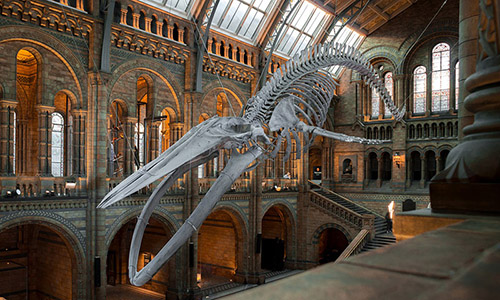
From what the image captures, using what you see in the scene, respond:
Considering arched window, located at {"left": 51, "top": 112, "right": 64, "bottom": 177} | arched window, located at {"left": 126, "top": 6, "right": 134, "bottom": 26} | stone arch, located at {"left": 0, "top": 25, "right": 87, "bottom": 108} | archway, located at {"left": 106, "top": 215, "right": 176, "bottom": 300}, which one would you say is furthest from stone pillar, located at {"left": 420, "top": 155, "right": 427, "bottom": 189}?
arched window, located at {"left": 51, "top": 112, "right": 64, "bottom": 177}

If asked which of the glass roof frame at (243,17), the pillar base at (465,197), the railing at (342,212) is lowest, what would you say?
the railing at (342,212)

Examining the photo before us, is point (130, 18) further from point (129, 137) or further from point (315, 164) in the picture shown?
point (315, 164)

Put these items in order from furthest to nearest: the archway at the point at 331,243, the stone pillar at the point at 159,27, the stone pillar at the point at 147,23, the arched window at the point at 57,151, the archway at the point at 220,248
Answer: the archway at the point at 331,243
the archway at the point at 220,248
the arched window at the point at 57,151
the stone pillar at the point at 159,27
the stone pillar at the point at 147,23

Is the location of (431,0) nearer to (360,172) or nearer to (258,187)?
(360,172)

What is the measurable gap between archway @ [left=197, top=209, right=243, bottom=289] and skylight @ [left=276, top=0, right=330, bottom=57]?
9.69m

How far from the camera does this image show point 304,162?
23.6 metres

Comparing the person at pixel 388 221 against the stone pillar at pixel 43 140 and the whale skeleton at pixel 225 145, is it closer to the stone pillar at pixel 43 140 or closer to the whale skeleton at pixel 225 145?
the whale skeleton at pixel 225 145

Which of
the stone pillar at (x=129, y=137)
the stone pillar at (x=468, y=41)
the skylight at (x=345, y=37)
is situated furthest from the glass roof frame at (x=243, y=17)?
the stone pillar at (x=468, y=41)

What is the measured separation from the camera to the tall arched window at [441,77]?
896 inches

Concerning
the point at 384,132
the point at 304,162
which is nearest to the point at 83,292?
the point at 304,162

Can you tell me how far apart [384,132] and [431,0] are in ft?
26.6

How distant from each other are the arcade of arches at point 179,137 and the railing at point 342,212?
10cm

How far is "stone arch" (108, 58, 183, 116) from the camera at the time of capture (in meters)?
14.7

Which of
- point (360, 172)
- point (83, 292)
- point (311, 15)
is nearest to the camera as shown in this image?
point (83, 292)
